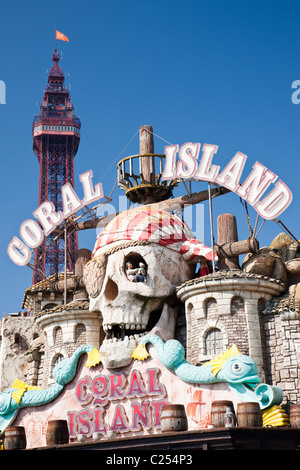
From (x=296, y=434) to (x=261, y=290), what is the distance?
729 cm

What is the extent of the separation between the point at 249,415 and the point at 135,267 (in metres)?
10.6

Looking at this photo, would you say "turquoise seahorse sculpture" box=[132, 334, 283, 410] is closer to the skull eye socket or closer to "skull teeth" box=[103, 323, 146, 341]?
"skull teeth" box=[103, 323, 146, 341]

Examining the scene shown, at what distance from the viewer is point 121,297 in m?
31.3

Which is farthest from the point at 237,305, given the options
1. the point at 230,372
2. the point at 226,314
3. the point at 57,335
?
the point at 57,335

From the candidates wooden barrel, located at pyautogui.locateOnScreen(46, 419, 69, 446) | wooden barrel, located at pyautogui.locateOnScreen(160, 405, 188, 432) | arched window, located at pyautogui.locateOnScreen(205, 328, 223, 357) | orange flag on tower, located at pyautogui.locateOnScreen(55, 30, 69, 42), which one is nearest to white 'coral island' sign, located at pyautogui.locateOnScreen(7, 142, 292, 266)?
arched window, located at pyautogui.locateOnScreen(205, 328, 223, 357)

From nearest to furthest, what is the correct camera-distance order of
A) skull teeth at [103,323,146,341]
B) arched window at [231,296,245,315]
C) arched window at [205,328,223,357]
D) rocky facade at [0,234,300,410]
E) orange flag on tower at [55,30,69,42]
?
rocky facade at [0,234,300,410] → arched window at [205,328,223,357] → arched window at [231,296,245,315] → skull teeth at [103,323,146,341] → orange flag on tower at [55,30,69,42]

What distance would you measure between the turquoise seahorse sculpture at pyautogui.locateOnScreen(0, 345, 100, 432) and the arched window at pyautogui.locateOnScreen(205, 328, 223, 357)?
4.62 metres

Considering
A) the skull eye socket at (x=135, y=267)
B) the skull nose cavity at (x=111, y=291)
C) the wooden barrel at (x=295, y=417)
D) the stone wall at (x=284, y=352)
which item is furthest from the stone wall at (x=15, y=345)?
the wooden barrel at (x=295, y=417)

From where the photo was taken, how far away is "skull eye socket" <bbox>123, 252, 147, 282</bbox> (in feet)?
104

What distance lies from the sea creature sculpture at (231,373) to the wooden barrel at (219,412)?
→ 1984 mm

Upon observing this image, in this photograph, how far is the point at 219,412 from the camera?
24.7 metres

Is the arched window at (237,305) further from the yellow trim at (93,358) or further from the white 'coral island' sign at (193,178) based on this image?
the yellow trim at (93,358)

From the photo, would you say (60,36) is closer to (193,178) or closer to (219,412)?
(193,178)

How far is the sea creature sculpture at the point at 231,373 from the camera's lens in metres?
26.4
